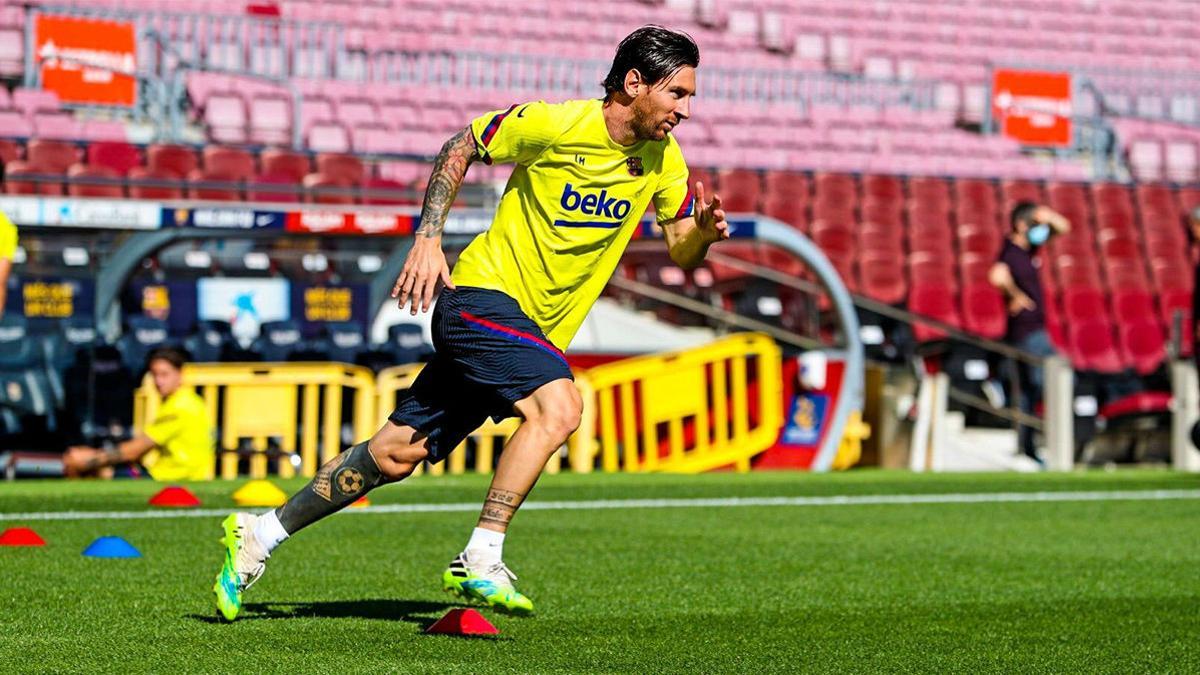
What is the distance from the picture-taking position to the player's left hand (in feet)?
19.4

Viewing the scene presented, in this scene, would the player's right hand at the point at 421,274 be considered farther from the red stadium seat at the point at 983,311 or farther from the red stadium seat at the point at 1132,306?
A: the red stadium seat at the point at 1132,306

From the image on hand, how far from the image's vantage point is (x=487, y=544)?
546cm

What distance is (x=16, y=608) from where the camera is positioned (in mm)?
5836

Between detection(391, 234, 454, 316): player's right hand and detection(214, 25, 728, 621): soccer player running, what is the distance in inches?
3.6

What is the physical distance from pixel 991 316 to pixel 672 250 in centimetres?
1608

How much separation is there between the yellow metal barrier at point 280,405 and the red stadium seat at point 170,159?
208 inches

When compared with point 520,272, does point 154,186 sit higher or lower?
lower

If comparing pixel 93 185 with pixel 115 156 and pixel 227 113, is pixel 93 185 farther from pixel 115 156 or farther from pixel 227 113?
pixel 227 113

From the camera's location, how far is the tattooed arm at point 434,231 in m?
5.36

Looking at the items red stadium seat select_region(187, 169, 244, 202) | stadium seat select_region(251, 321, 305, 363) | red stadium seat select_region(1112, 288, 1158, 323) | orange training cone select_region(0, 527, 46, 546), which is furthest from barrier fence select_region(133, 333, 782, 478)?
red stadium seat select_region(1112, 288, 1158, 323)

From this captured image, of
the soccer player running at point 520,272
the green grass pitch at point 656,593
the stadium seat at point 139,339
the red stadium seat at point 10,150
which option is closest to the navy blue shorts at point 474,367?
the soccer player running at point 520,272

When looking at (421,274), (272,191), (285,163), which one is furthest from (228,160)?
(421,274)

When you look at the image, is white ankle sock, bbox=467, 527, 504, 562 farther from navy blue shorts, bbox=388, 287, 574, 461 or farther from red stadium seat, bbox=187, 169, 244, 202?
red stadium seat, bbox=187, 169, 244, 202

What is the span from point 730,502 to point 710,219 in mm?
5910
